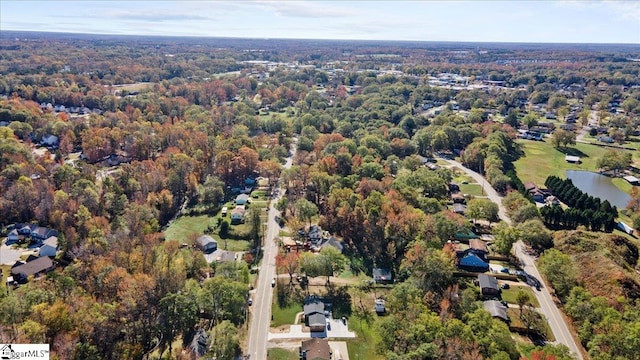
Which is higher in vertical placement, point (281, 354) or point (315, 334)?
point (315, 334)

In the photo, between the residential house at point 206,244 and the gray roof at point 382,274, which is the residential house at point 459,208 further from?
the residential house at point 206,244

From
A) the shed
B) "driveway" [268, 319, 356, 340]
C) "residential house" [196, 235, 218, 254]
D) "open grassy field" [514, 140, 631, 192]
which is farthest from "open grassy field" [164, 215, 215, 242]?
the shed

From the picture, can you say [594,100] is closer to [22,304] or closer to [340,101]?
[340,101]

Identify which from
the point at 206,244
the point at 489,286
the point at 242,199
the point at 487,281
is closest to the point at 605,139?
the point at 487,281

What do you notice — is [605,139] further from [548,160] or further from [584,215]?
[584,215]

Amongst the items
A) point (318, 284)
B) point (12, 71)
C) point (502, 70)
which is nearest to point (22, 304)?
point (318, 284)

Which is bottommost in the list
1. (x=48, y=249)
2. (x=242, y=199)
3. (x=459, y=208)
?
(x=48, y=249)

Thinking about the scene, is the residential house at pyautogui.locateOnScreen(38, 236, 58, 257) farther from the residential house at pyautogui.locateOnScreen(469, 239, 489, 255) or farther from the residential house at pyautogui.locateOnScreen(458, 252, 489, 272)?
the residential house at pyautogui.locateOnScreen(469, 239, 489, 255)
